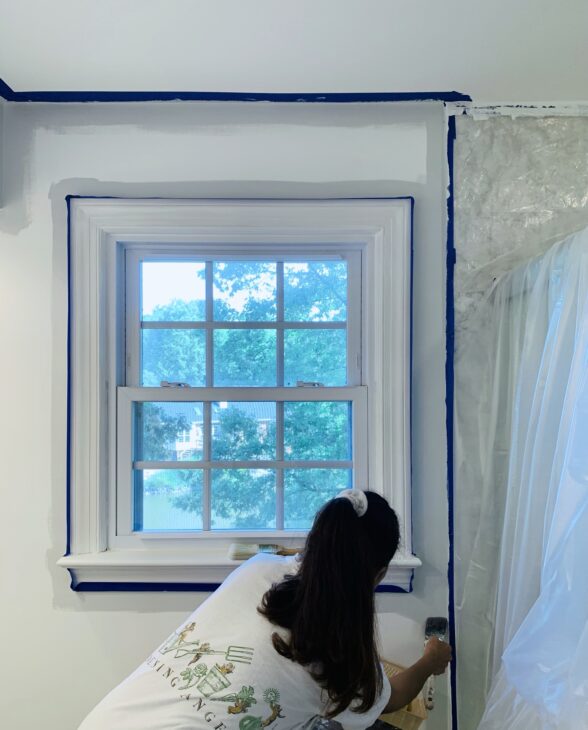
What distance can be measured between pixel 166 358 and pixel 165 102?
78 centimetres

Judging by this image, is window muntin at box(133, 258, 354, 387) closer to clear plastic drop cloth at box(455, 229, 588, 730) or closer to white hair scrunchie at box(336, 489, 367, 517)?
clear plastic drop cloth at box(455, 229, 588, 730)

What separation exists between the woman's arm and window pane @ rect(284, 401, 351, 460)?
1.97 ft

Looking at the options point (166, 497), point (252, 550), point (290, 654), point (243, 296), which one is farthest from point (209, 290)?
point (290, 654)

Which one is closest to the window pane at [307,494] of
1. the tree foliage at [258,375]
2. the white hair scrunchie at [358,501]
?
the tree foliage at [258,375]

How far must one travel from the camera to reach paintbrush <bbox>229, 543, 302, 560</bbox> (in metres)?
1.65

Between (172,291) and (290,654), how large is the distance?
1.14 metres

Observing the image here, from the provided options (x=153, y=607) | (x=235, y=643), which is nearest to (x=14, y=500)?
(x=153, y=607)

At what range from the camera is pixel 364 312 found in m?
1.75

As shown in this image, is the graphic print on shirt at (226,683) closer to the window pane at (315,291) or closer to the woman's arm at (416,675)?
the woman's arm at (416,675)

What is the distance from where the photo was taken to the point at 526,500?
1286mm

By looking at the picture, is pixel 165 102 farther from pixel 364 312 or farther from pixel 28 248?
pixel 364 312

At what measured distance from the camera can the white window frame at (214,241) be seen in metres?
1.66

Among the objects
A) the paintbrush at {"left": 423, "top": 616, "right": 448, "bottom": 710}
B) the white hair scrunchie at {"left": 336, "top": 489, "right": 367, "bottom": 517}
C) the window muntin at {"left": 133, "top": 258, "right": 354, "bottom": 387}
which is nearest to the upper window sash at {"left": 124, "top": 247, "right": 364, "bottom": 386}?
the window muntin at {"left": 133, "top": 258, "right": 354, "bottom": 387}

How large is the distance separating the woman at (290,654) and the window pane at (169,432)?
2.18ft
